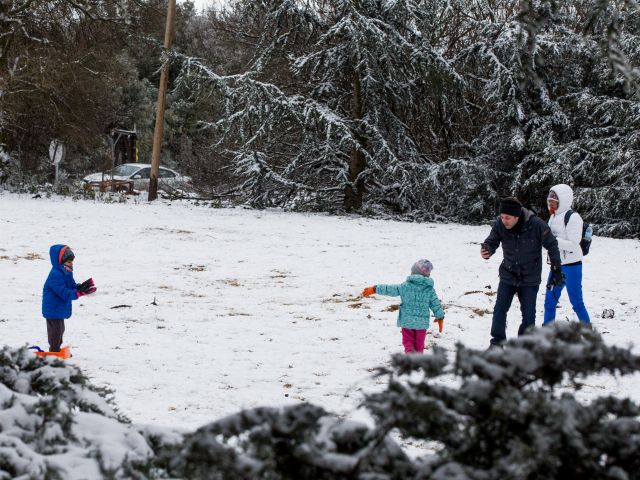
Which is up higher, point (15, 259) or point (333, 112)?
point (333, 112)

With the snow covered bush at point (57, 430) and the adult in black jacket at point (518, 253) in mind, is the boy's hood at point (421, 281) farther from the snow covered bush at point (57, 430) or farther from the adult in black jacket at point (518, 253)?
the snow covered bush at point (57, 430)

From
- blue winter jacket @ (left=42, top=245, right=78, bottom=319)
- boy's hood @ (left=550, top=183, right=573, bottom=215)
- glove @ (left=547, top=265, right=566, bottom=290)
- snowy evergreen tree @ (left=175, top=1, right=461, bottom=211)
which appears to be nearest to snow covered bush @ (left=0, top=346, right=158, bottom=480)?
blue winter jacket @ (left=42, top=245, right=78, bottom=319)

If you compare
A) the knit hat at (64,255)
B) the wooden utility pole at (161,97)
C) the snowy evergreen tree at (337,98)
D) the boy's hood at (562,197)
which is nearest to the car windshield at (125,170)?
the wooden utility pole at (161,97)

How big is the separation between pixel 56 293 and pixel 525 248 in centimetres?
436

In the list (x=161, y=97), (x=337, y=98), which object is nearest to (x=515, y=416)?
(x=337, y=98)

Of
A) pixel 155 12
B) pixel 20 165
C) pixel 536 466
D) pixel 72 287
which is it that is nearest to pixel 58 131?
pixel 20 165

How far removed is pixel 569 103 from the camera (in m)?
20.3

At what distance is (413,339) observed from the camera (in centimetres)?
675

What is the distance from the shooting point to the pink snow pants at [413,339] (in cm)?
671

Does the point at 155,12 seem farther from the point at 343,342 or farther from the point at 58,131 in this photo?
the point at 343,342

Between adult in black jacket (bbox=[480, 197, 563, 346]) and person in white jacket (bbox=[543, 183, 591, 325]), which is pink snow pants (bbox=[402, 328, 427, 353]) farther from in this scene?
person in white jacket (bbox=[543, 183, 591, 325])

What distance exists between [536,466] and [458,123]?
21.9 metres

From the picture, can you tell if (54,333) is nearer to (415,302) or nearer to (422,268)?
(415,302)

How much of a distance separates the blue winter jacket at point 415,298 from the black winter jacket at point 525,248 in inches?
29.6
